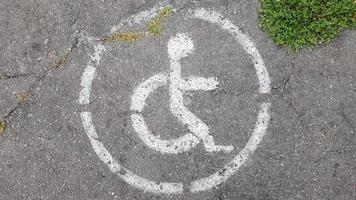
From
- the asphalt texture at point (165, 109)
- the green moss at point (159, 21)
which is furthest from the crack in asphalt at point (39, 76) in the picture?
the green moss at point (159, 21)

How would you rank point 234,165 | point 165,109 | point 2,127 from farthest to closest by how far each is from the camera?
1. point 2,127
2. point 165,109
3. point 234,165

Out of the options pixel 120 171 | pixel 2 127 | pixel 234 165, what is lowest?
pixel 234 165

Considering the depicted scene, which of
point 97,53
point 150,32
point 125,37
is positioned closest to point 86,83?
point 97,53

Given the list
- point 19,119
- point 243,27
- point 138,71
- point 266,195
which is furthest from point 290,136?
point 19,119

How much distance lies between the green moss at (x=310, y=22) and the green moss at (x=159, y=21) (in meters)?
0.92

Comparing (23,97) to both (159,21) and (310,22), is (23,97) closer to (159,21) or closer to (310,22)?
(159,21)

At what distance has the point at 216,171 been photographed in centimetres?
434

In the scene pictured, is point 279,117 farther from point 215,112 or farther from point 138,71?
point 138,71

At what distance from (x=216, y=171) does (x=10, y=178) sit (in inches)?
70.3

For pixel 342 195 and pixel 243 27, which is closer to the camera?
pixel 342 195

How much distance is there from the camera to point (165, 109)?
4465mm

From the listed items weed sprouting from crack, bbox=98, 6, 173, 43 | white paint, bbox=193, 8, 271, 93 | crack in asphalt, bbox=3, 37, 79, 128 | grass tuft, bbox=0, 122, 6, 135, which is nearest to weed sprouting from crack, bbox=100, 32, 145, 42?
weed sprouting from crack, bbox=98, 6, 173, 43

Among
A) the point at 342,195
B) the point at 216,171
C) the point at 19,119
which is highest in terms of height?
the point at 19,119

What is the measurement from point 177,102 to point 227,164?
682mm
